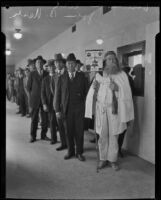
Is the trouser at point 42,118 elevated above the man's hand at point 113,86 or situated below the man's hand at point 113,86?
below

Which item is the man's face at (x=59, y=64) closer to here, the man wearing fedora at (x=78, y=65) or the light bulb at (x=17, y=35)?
the man wearing fedora at (x=78, y=65)

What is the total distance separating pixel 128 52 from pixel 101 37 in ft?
0.70

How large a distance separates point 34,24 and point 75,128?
2.52ft

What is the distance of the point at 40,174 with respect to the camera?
1827 millimetres

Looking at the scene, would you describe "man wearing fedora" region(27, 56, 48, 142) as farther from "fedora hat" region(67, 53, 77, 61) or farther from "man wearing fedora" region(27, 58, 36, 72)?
"fedora hat" region(67, 53, 77, 61)

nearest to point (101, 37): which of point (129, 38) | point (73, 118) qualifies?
point (129, 38)

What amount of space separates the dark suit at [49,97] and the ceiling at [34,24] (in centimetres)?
24

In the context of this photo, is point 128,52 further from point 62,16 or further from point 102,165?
point 102,165

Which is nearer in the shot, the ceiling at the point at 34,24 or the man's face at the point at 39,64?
the ceiling at the point at 34,24

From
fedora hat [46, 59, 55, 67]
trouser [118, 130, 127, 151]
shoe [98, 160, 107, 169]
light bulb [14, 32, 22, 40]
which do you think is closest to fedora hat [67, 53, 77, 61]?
fedora hat [46, 59, 55, 67]

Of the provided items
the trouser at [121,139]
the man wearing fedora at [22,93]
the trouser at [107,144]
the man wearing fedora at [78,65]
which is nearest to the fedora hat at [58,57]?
the man wearing fedora at [78,65]

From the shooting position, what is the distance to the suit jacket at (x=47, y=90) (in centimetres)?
186
